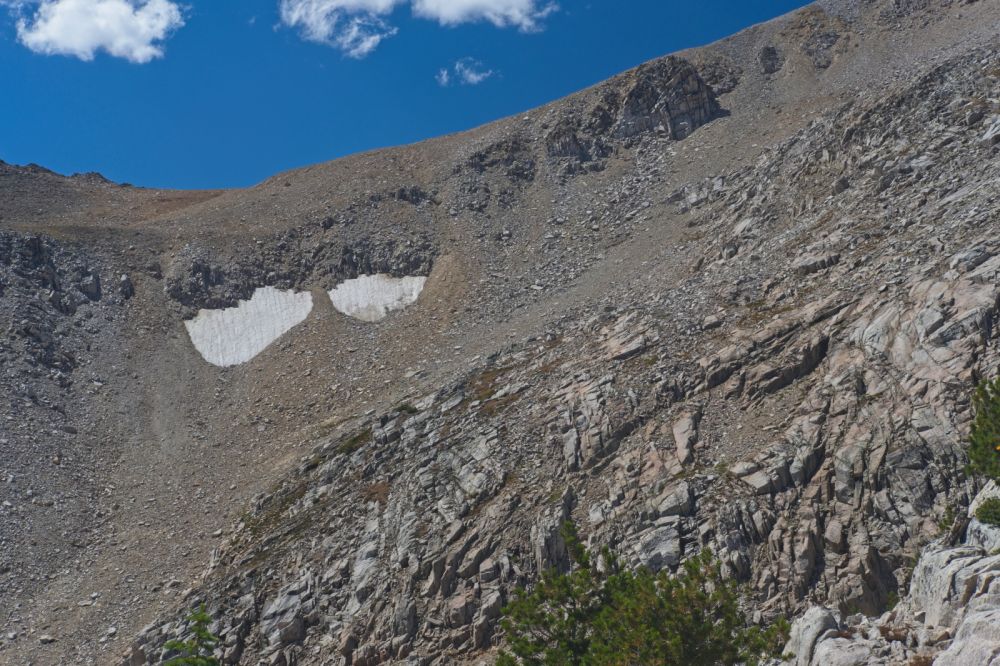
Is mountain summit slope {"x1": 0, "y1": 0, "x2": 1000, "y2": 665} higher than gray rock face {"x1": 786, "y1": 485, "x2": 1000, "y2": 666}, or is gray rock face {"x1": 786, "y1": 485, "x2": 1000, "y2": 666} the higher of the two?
mountain summit slope {"x1": 0, "y1": 0, "x2": 1000, "y2": 665}

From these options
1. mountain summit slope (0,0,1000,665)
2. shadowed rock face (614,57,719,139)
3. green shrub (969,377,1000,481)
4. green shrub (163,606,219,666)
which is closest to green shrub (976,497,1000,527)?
green shrub (969,377,1000,481)

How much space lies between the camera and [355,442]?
47.5m

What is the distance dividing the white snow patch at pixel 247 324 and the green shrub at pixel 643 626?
52.7 metres

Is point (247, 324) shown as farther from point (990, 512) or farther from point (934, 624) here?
point (934, 624)

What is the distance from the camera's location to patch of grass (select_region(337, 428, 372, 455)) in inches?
1845

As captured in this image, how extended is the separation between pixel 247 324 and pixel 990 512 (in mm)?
65014

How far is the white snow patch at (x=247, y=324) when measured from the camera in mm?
71250

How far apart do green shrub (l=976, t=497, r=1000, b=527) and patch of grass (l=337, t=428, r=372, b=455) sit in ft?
107

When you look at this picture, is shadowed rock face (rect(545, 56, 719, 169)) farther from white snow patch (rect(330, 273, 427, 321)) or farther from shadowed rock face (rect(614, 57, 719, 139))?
white snow patch (rect(330, 273, 427, 321))

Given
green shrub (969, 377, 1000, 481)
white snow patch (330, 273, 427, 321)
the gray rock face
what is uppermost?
white snow patch (330, 273, 427, 321)

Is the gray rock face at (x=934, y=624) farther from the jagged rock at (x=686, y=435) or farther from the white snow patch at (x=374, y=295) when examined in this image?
the white snow patch at (x=374, y=295)

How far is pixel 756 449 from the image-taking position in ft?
107

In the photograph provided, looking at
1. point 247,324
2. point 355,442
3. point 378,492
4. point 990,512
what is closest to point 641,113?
point 247,324

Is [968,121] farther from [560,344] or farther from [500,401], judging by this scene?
[500,401]
